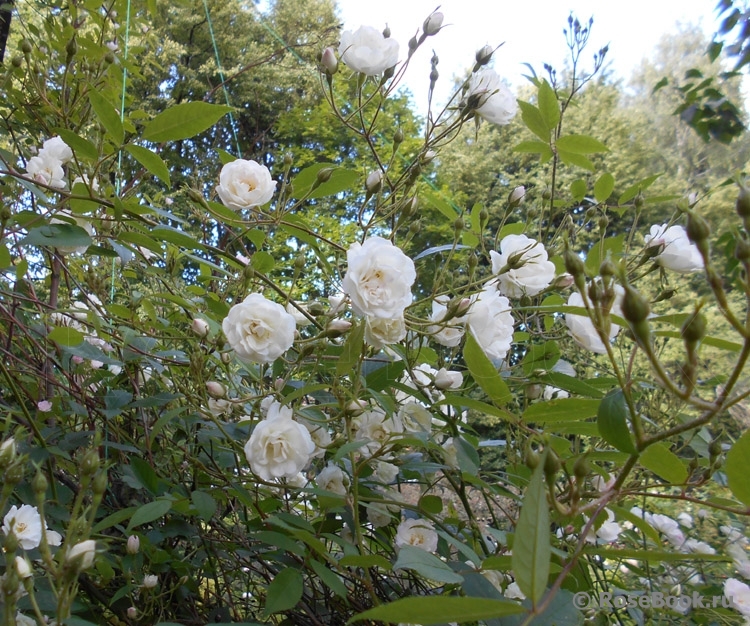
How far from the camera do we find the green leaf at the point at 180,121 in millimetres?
503

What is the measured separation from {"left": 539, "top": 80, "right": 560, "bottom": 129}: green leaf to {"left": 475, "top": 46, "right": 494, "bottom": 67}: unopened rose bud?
8 centimetres

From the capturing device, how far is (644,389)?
2.08 feet

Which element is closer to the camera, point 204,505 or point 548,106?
point 204,505

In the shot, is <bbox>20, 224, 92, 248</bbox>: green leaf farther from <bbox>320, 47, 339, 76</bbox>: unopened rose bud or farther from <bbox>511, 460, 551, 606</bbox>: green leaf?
<bbox>511, 460, 551, 606</bbox>: green leaf

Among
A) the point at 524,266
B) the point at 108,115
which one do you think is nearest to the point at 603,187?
the point at 524,266

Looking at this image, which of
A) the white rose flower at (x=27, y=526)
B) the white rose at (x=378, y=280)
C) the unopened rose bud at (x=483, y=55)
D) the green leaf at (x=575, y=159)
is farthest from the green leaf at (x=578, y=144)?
the white rose flower at (x=27, y=526)

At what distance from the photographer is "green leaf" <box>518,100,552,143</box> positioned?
2.21 feet

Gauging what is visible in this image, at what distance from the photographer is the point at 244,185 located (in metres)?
0.56

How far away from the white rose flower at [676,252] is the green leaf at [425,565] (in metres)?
0.41

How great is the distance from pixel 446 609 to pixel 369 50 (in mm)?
562

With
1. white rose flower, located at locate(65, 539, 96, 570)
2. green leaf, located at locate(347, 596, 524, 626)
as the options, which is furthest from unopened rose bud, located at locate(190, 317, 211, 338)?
green leaf, located at locate(347, 596, 524, 626)

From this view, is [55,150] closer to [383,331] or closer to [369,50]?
[369,50]

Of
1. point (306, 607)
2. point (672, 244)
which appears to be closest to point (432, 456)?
point (306, 607)

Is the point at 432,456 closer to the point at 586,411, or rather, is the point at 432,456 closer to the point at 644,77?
the point at 586,411
